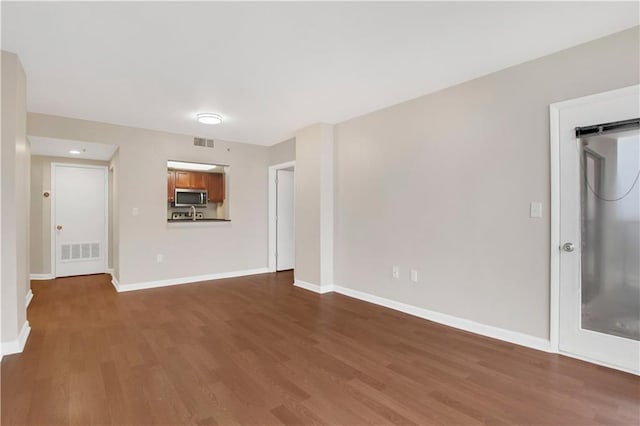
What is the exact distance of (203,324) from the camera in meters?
3.41

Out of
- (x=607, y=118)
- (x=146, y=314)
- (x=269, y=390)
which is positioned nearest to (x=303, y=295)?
(x=146, y=314)

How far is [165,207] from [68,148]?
181 cm

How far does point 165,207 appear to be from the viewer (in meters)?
5.20

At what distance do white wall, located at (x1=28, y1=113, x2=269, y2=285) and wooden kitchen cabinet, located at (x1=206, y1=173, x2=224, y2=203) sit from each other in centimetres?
65

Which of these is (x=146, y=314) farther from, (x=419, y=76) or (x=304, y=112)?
(x=419, y=76)

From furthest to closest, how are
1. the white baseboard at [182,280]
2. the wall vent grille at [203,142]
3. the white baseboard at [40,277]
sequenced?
the white baseboard at [40,277]
the wall vent grille at [203,142]
the white baseboard at [182,280]

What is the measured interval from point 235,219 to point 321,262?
213cm

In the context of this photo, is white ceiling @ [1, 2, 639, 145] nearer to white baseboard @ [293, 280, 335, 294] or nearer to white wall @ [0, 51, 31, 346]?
white wall @ [0, 51, 31, 346]

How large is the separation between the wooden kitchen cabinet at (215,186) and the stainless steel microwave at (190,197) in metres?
0.13

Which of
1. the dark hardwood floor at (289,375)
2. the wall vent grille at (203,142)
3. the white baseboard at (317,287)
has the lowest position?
the dark hardwood floor at (289,375)

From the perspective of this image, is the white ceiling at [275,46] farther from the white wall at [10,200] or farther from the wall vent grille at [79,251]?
the wall vent grille at [79,251]

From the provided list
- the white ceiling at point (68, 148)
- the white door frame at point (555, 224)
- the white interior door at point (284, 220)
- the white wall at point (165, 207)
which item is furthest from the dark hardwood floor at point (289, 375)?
the white interior door at point (284, 220)

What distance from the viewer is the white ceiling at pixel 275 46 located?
2.12 m

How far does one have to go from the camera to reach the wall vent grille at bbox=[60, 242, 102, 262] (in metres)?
5.96
